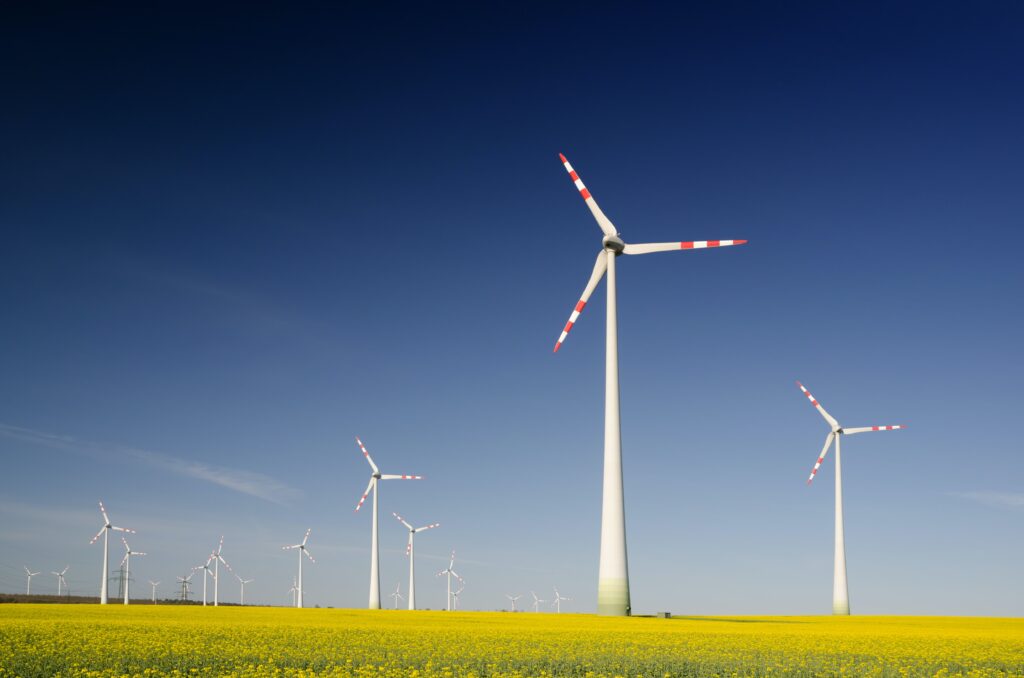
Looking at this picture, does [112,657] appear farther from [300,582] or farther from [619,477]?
[300,582]

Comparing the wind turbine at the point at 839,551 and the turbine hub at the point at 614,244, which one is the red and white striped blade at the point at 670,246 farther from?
the wind turbine at the point at 839,551

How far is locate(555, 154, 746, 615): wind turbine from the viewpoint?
2625 inches

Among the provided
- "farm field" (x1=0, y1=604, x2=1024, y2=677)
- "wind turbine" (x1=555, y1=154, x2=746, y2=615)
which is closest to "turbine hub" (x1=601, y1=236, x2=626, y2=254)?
"wind turbine" (x1=555, y1=154, x2=746, y2=615)

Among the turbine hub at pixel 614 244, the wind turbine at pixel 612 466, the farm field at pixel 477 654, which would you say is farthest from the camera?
the turbine hub at pixel 614 244

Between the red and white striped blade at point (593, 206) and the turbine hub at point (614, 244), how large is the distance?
0.72 m

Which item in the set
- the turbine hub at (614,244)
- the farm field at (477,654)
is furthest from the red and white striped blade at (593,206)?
the farm field at (477,654)

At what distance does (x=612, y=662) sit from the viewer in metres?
30.8

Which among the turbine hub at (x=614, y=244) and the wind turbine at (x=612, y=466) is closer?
the wind turbine at (x=612, y=466)

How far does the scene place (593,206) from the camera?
85.8 metres

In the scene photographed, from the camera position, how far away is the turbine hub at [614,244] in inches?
3199

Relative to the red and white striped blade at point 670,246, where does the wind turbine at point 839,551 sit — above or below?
below

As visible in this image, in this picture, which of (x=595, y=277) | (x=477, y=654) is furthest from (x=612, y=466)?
(x=477, y=654)

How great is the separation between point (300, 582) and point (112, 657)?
555ft

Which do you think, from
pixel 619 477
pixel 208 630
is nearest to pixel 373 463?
pixel 619 477
